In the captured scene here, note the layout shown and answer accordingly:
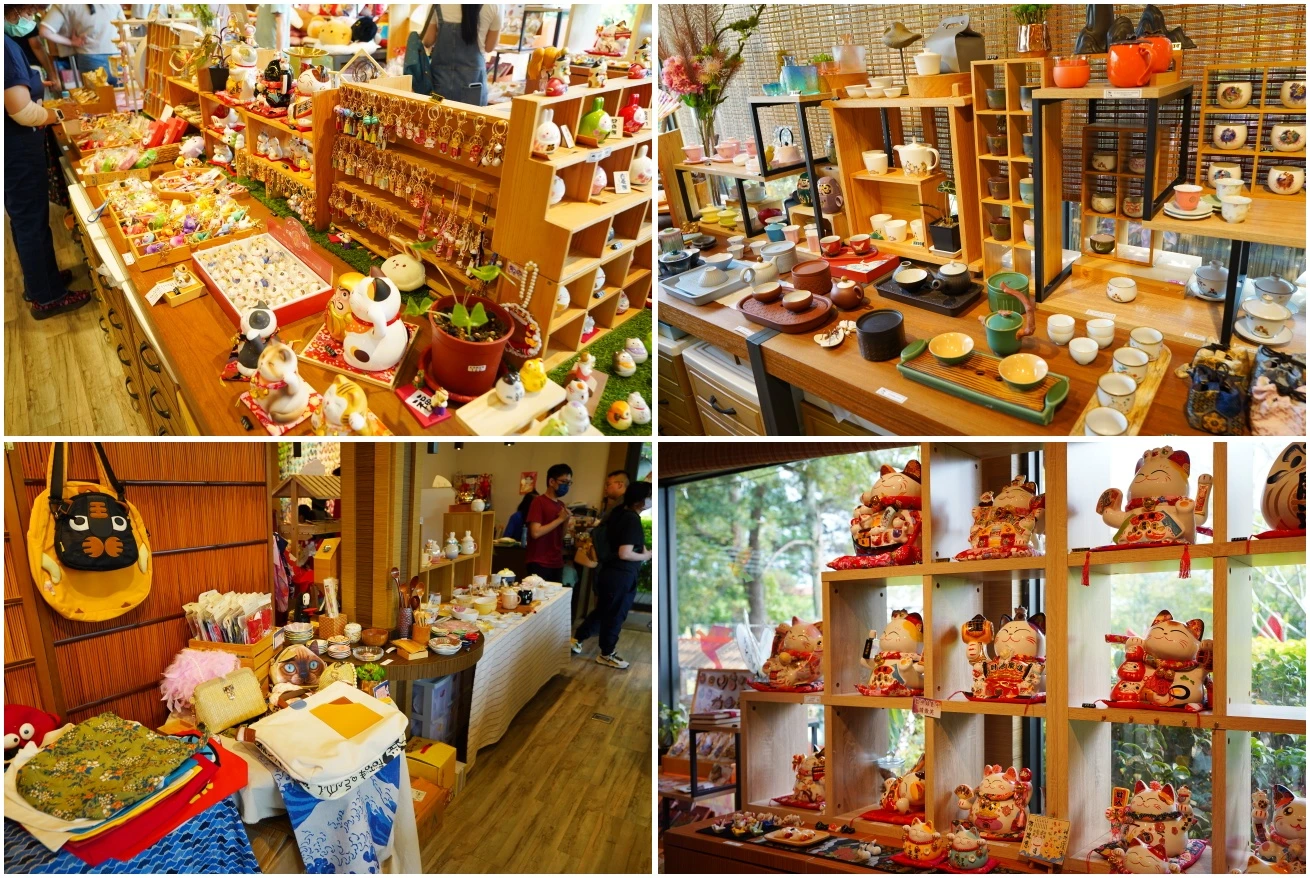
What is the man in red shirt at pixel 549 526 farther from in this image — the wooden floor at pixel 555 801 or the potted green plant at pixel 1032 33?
the potted green plant at pixel 1032 33

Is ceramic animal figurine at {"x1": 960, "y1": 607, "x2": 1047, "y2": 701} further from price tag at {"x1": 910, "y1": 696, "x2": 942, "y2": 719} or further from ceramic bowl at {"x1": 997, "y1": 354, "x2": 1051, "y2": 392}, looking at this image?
ceramic bowl at {"x1": 997, "y1": 354, "x2": 1051, "y2": 392}

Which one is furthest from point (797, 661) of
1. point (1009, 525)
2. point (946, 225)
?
point (946, 225)

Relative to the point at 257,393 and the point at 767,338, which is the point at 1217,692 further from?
the point at 257,393

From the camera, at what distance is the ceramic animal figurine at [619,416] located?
272cm

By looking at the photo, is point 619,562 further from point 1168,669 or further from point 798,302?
point 1168,669

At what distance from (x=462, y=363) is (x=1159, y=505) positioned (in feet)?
6.10

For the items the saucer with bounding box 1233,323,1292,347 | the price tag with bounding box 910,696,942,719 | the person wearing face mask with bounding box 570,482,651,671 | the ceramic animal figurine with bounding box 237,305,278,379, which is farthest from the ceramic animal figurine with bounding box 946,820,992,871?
the person wearing face mask with bounding box 570,482,651,671

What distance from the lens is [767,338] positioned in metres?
2.57

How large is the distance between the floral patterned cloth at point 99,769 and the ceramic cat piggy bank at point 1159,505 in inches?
83.5

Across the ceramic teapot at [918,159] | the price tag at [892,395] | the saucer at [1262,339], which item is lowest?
the price tag at [892,395]

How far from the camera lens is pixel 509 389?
2346mm

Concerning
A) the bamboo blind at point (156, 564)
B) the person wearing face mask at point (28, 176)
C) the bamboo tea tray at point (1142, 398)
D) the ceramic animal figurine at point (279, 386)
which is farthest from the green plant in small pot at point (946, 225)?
the person wearing face mask at point (28, 176)

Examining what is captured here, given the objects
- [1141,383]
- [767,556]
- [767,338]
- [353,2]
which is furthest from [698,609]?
[353,2]

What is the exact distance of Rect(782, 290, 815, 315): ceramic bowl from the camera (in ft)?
8.51
